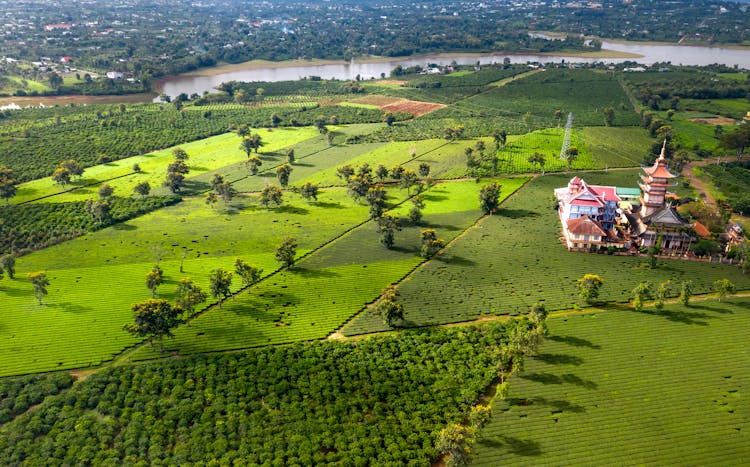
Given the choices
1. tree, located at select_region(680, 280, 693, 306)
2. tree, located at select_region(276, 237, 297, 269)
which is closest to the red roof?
tree, located at select_region(680, 280, 693, 306)

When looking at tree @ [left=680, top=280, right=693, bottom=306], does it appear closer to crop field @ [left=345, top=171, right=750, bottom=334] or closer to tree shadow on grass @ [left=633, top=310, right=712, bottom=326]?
tree shadow on grass @ [left=633, top=310, right=712, bottom=326]

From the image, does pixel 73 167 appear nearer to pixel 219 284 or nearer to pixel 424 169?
pixel 219 284

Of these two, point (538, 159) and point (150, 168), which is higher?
point (538, 159)

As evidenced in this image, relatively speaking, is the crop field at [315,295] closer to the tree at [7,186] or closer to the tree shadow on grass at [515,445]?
the tree shadow on grass at [515,445]

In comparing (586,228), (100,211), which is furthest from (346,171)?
(586,228)

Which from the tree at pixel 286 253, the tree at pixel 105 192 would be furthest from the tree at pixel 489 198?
the tree at pixel 105 192

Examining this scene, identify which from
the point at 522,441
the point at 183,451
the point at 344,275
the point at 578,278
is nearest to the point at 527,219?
the point at 578,278
